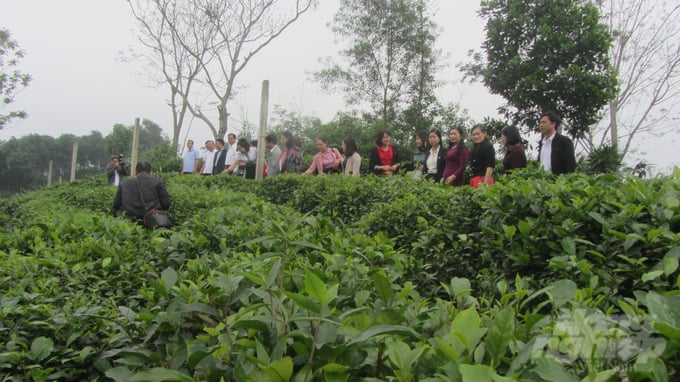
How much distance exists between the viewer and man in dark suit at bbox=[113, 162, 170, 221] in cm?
618

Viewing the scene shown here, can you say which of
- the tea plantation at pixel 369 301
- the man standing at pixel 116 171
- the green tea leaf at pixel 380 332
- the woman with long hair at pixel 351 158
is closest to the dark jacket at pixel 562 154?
the tea plantation at pixel 369 301

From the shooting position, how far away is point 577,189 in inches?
105

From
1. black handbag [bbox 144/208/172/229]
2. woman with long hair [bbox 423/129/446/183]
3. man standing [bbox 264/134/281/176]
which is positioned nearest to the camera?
black handbag [bbox 144/208/172/229]

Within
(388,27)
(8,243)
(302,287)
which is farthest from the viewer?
(388,27)

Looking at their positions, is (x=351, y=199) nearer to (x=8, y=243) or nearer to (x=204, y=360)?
(x=8, y=243)

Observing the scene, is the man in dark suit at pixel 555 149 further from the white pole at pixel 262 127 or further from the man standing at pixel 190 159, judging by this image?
the man standing at pixel 190 159

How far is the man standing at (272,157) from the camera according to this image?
977 cm

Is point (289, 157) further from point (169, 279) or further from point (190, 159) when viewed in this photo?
point (169, 279)

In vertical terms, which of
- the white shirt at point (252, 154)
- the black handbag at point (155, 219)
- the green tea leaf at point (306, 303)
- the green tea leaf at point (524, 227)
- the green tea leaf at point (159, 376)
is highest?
the white shirt at point (252, 154)

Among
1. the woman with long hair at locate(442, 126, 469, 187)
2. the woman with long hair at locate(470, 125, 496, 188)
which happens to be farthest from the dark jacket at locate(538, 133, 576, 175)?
the woman with long hair at locate(442, 126, 469, 187)

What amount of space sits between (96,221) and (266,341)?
122 inches

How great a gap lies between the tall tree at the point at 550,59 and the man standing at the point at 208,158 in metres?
7.61

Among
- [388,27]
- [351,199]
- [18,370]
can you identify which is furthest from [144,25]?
[18,370]

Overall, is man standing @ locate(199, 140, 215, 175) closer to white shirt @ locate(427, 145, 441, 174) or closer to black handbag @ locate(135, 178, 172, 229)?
black handbag @ locate(135, 178, 172, 229)
